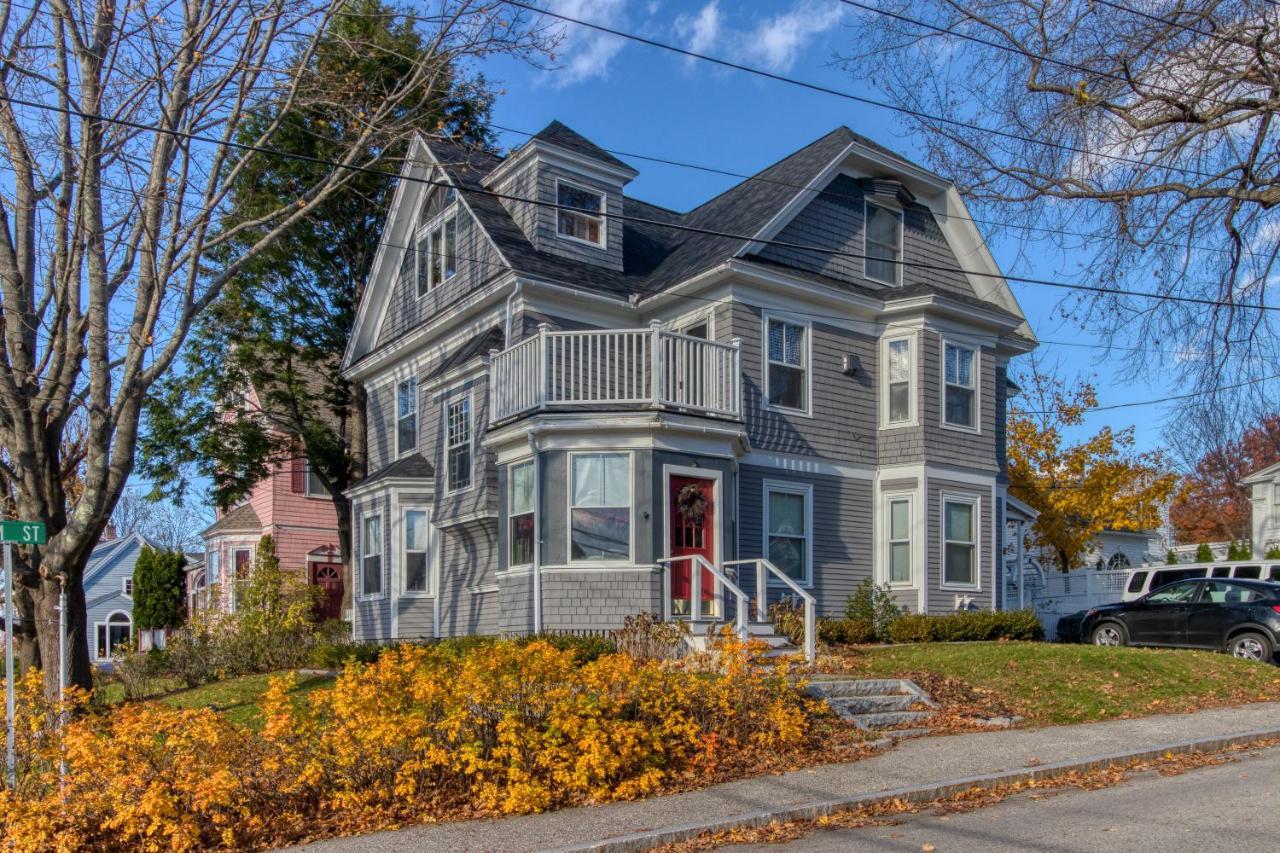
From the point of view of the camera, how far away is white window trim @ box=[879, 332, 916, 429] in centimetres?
2061

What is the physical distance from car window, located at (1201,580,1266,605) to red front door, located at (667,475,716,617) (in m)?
8.15

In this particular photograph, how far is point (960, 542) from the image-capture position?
68.9 ft

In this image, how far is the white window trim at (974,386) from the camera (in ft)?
68.3

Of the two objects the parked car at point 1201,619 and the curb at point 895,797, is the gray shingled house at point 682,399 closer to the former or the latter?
the parked car at point 1201,619

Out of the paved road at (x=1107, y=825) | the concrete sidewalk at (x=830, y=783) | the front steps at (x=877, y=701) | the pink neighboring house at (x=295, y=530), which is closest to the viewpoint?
the paved road at (x=1107, y=825)

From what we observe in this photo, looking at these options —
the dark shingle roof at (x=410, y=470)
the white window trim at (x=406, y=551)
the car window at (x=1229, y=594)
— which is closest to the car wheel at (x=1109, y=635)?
the car window at (x=1229, y=594)

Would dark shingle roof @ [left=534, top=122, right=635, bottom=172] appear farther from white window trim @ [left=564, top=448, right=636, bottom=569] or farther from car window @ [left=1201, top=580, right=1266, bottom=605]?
car window @ [left=1201, top=580, right=1266, bottom=605]

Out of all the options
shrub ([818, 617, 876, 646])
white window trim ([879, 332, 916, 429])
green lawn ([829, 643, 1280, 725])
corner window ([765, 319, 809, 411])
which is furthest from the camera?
white window trim ([879, 332, 916, 429])

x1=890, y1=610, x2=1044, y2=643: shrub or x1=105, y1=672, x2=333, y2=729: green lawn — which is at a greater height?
x1=890, y1=610, x2=1044, y2=643: shrub

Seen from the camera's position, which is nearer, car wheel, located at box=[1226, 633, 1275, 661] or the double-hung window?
car wheel, located at box=[1226, 633, 1275, 661]

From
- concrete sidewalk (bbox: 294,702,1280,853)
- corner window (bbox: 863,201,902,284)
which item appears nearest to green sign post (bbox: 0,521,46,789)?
concrete sidewalk (bbox: 294,702,1280,853)

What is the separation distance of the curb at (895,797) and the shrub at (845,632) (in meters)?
7.46

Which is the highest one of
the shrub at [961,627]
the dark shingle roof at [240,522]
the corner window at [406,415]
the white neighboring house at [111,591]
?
the corner window at [406,415]

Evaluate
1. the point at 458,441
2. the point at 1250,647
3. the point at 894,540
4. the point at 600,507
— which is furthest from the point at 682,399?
the point at 1250,647
